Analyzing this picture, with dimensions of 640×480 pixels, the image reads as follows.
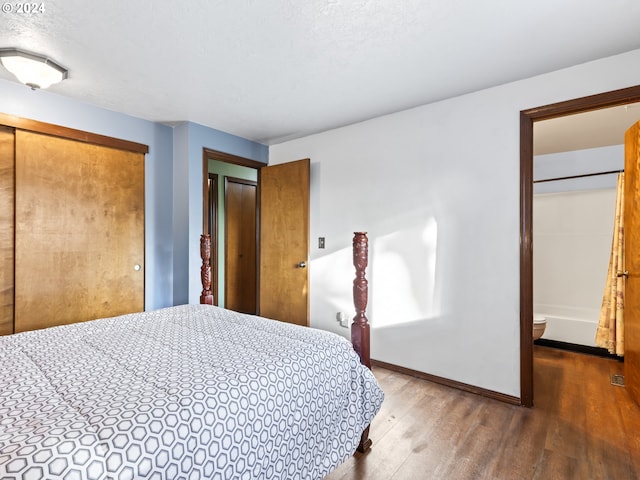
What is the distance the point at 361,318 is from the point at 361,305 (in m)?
0.07

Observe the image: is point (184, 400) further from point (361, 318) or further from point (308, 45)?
point (308, 45)

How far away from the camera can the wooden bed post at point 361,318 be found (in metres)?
1.81

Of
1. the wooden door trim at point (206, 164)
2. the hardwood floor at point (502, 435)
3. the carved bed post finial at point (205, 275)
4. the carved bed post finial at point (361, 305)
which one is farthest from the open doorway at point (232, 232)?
the carved bed post finial at point (361, 305)

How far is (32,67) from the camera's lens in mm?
2057

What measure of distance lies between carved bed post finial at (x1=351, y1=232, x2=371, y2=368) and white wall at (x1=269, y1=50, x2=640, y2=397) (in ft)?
3.75

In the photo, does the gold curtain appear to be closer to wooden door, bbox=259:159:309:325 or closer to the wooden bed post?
the wooden bed post

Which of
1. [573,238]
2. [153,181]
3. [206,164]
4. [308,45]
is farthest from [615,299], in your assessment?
[153,181]

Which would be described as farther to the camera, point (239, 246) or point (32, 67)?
point (239, 246)

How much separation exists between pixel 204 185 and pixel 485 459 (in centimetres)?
315

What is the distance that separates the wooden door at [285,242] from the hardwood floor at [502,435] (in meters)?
1.33

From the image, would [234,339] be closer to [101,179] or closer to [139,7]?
[139,7]

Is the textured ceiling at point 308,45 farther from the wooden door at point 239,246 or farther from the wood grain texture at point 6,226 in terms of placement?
the wooden door at point 239,246

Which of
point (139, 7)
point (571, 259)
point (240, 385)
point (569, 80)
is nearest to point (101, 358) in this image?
point (240, 385)

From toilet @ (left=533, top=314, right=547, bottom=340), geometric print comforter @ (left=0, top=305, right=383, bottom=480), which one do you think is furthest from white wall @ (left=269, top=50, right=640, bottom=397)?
toilet @ (left=533, top=314, right=547, bottom=340)
